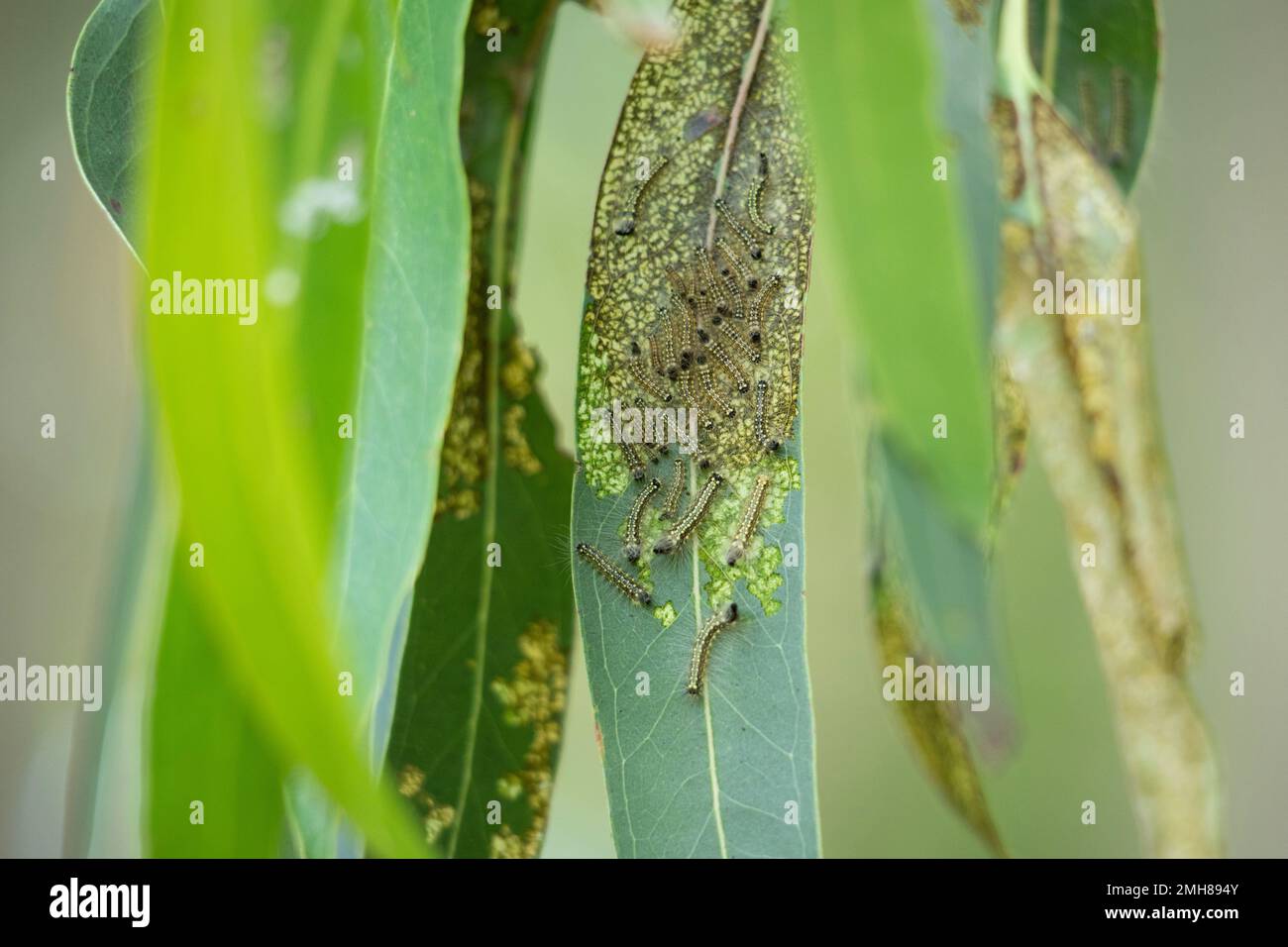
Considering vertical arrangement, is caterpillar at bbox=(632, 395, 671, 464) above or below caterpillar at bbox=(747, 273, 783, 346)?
below
